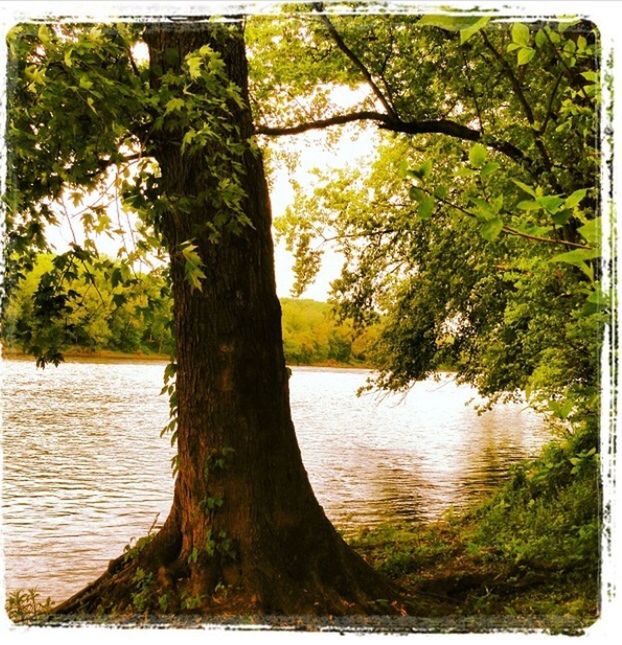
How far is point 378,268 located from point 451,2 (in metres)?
9.91

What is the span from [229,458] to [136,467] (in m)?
13.5

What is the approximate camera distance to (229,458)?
4.46 m

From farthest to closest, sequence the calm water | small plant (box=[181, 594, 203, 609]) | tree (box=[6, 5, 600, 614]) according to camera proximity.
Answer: the calm water < small plant (box=[181, 594, 203, 609]) < tree (box=[6, 5, 600, 614])

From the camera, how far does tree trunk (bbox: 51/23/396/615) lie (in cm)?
436

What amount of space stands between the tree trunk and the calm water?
143 cm

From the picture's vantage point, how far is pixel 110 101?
3039 millimetres

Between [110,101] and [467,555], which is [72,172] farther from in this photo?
[467,555]

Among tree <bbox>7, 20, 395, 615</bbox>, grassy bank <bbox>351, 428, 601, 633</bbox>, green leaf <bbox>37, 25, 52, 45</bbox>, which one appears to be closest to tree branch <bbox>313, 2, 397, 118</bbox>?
tree <bbox>7, 20, 395, 615</bbox>

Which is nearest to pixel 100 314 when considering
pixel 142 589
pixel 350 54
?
pixel 142 589

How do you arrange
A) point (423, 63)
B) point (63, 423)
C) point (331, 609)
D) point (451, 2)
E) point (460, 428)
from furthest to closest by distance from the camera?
point (460, 428), point (63, 423), point (423, 63), point (331, 609), point (451, 2)

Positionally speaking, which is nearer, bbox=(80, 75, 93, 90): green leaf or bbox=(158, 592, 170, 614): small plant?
bbox=(80, 75, 93, 90): green leaf

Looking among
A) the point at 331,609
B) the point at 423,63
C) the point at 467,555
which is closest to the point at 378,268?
the point at 423,63

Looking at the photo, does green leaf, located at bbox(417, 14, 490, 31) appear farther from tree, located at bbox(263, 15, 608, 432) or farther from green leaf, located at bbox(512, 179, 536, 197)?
green leaf, located at bbox(512, 179, 536, 197)

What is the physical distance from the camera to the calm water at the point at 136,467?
382 inches
